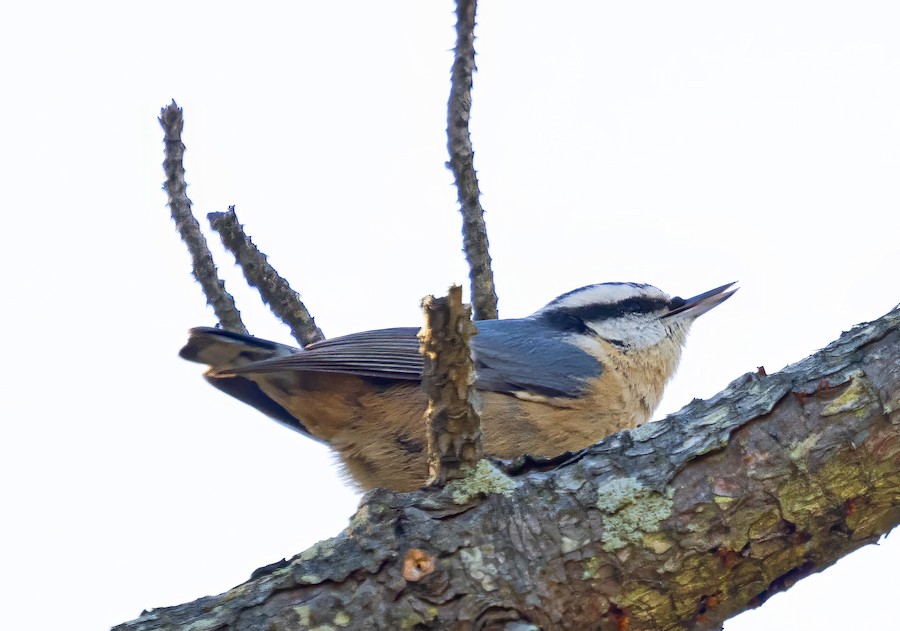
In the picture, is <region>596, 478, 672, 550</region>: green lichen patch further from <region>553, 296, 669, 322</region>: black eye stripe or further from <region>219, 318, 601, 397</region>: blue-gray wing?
<region>553, 296, 669, 322</region>: black eye stripe

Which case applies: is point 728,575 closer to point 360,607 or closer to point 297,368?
point 360,607


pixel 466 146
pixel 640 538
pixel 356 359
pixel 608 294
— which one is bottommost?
pixel 640 538

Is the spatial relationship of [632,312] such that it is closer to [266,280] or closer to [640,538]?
[266,280]

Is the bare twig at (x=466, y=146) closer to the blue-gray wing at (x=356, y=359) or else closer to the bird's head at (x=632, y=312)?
the blue-gray wing at (x=356, y=359)

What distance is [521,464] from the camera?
2486 millimetres

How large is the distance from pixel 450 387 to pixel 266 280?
5.85 ft

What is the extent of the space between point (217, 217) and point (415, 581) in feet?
6.65

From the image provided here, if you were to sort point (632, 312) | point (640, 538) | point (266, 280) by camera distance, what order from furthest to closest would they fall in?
point (632, 312) < point (266, 280) < point (640, 538)

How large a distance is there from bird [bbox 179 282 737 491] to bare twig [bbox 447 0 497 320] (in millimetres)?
327

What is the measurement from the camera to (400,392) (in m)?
3.54

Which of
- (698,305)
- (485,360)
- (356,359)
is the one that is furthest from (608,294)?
(356,359)

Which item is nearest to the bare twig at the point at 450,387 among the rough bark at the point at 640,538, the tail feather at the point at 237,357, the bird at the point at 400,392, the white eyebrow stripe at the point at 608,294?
the rough bark at the point at 640,538

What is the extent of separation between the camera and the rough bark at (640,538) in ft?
7.20

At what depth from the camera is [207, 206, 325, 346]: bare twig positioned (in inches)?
149
